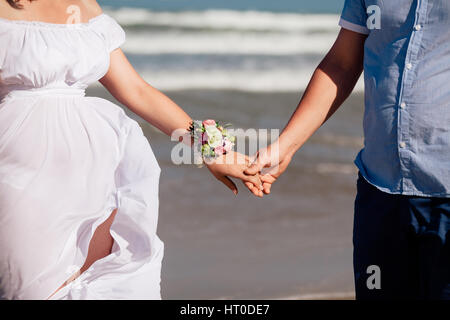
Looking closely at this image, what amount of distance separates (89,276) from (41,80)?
31.8 inches

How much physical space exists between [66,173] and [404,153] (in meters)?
1.30

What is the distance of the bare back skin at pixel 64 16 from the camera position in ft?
9.13

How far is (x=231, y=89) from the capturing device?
10984 millimetres

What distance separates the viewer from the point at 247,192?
6.35 metres

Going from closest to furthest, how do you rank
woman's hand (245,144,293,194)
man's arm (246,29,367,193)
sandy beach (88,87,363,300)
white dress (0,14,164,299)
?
white dress (0,14,164,299) → man's arm (246,29,367,193) → woman's hand (245,144,293,194) → sandy beach (88,87,363,300)

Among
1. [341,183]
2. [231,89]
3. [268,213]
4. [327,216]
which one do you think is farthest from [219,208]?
[231,89]

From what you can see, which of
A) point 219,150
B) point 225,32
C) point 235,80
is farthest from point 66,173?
point 225,32

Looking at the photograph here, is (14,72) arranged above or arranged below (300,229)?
above

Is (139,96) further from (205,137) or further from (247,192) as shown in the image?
(247,192)

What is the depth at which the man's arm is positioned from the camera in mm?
3008

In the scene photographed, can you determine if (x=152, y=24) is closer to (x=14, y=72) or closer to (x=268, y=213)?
(x=268, y=213)

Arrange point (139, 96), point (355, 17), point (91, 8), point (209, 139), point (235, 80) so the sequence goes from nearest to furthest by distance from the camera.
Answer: point (355, 17)
point (91, 8)
point (139, 96)
point (209, 139)
point (235, 80)

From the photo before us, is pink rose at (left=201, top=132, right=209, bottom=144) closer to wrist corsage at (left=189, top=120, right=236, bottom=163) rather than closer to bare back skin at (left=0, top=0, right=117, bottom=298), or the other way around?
wrist corsage at (left=189, top=120, right=236, bottom=163)
